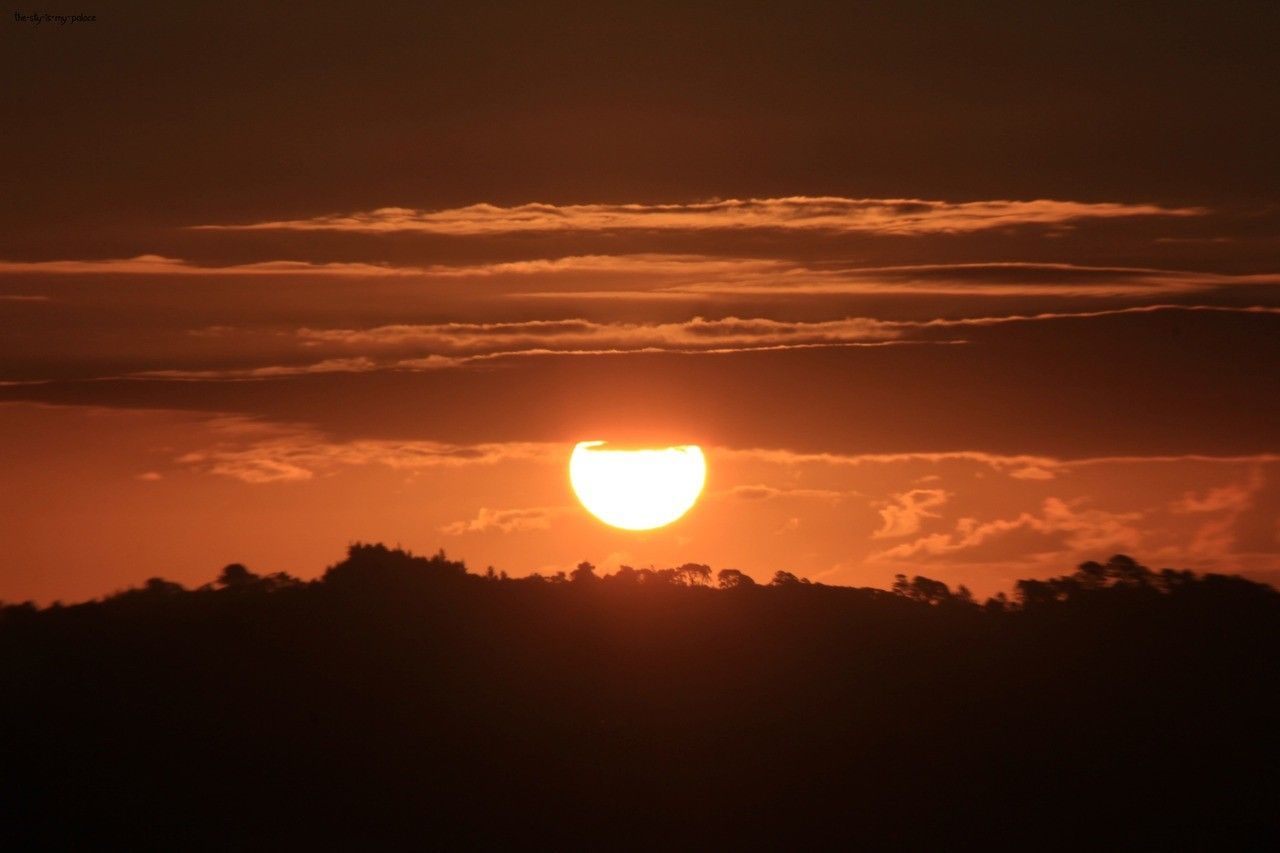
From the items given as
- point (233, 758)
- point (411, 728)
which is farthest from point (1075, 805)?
point (233, 758)

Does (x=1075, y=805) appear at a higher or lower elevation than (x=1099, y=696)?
lower

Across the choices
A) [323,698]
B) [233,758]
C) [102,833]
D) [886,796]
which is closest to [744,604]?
[886,796]

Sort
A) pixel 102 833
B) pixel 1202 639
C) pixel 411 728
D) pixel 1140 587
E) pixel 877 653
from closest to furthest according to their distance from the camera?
pixel 102 833 → pixel 411 728 → pixel 877 653 → pixel 1202 639 → pixel 1140 587

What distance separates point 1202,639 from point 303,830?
5063 cm

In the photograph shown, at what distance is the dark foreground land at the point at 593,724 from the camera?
85938 mm

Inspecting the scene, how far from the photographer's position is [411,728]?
93938 millimetres

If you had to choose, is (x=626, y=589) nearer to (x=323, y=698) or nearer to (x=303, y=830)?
(x=323, y=698)

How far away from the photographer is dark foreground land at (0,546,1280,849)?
8594cm

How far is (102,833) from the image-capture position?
8069cm

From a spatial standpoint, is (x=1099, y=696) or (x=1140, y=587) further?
(x=1140, y=587)

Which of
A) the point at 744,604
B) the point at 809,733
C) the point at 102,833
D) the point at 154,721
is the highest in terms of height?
the point at 744,604

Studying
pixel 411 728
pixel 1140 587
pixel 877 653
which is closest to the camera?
pixel 411 728

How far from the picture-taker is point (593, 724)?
9625 cm

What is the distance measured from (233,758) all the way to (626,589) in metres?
26.8
